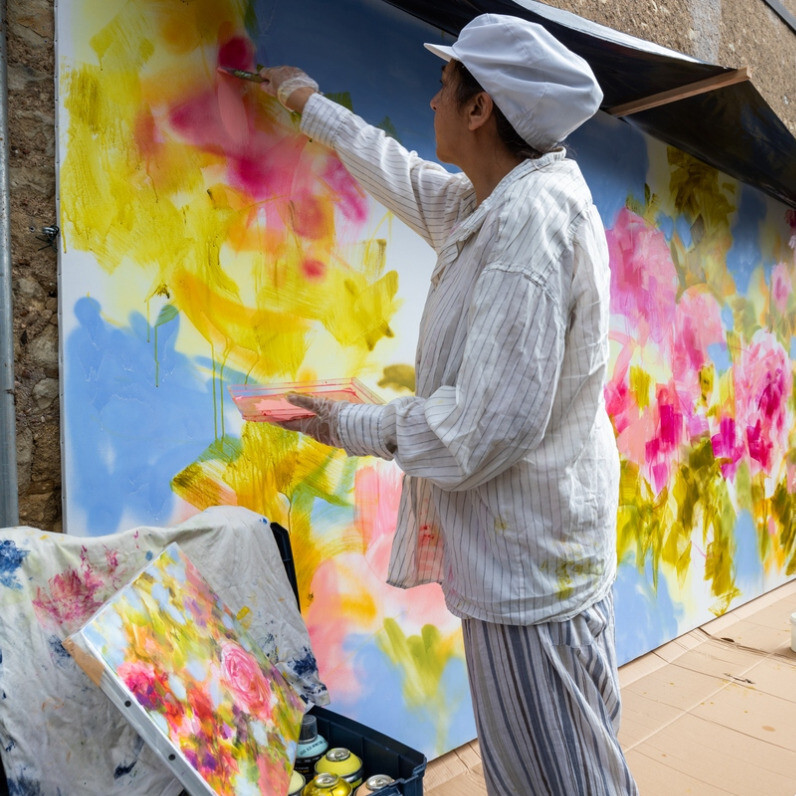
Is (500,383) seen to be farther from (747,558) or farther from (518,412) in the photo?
(747,558)

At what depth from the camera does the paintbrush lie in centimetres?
193

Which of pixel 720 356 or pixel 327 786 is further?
pixel 720 356

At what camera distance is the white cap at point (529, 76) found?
135 cm

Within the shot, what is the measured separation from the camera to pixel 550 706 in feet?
4.54

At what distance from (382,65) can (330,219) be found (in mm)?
530

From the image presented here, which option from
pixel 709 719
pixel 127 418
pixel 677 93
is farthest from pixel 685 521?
pixel 127 418

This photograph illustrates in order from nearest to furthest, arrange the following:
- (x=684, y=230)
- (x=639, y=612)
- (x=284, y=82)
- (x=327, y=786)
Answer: (x=327, y=786) → (x=284, y=82) → (x=639, y=612) → (x=684, y=230)

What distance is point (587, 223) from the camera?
134cm

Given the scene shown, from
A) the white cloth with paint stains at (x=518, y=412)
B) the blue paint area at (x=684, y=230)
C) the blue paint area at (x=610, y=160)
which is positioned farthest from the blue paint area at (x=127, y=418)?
the blue paint area at (x=684, y=230)

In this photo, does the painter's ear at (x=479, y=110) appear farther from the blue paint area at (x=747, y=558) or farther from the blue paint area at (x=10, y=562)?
the blue paint area at (x=747, y=558)

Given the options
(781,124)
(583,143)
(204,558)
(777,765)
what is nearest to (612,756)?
(204,558)

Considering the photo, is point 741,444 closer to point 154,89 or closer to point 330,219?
point 330,219

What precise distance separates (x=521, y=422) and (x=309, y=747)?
93cm

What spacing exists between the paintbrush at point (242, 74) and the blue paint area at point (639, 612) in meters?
2.48
